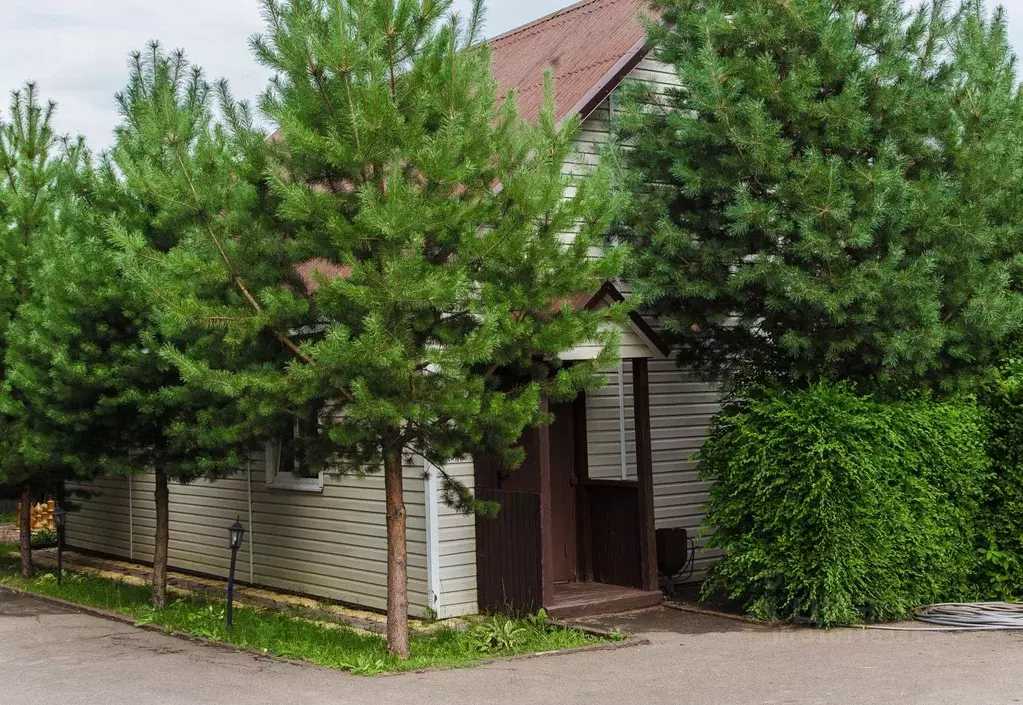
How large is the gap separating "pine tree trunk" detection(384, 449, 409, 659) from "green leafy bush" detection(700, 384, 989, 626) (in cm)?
304

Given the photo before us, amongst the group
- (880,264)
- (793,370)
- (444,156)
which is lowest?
(793,370)

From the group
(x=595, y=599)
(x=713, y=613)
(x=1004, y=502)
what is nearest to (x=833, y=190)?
(x=1004, y=502)

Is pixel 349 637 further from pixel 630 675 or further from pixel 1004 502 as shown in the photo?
pixel 1004 502

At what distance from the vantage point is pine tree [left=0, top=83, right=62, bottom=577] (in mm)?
13898

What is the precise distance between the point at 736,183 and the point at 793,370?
1.81 metres

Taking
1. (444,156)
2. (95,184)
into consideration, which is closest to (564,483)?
(444,156)

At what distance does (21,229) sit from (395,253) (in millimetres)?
7982

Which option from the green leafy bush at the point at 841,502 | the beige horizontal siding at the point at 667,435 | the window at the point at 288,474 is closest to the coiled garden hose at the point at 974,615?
the green leafy bush at the point at 841,502

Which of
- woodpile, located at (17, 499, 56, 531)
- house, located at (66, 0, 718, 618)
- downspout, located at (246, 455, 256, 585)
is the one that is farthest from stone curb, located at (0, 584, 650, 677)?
woodpile, located at (17, 499, 56, 531)

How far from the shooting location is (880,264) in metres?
10.4

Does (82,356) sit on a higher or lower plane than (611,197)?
lower

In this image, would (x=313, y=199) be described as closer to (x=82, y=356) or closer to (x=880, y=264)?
(x=82, y=356)

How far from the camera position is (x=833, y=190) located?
Answer: 33.7ft

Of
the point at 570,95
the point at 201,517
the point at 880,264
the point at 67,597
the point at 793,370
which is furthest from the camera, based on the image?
the point at 201,517
